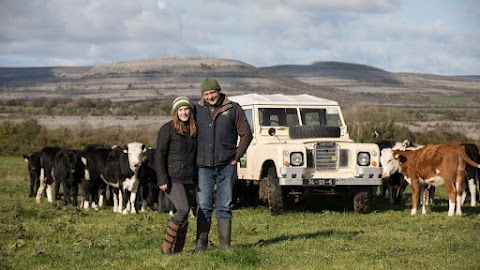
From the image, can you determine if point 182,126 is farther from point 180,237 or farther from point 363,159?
point 363,159

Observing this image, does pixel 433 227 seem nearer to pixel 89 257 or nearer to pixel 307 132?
pixel 307 132

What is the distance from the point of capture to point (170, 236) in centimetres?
1127

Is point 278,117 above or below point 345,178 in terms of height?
above

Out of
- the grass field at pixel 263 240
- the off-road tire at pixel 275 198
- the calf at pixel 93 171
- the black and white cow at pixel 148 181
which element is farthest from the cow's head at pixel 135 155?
the off-road tire at pixel 275 198

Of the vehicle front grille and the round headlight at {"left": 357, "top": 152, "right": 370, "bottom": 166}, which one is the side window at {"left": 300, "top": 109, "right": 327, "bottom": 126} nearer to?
the vehicle front grille

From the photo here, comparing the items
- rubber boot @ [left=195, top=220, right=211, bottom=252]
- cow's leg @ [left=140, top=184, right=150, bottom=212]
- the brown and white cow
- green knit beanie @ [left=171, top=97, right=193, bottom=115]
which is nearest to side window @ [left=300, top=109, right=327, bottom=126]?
the brown and white cow

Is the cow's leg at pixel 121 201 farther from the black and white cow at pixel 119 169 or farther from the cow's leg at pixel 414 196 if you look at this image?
the cow's leg at pixel 414 196

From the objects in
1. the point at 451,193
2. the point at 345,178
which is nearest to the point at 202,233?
the point at 345,178

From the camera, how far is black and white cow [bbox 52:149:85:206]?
2066cm

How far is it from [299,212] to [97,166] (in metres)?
5.43

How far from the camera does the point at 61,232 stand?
14.7 meters

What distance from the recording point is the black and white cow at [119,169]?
1867cm

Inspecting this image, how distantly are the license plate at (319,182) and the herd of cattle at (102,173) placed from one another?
12.4ft

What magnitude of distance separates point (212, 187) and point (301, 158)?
20.1 ft
